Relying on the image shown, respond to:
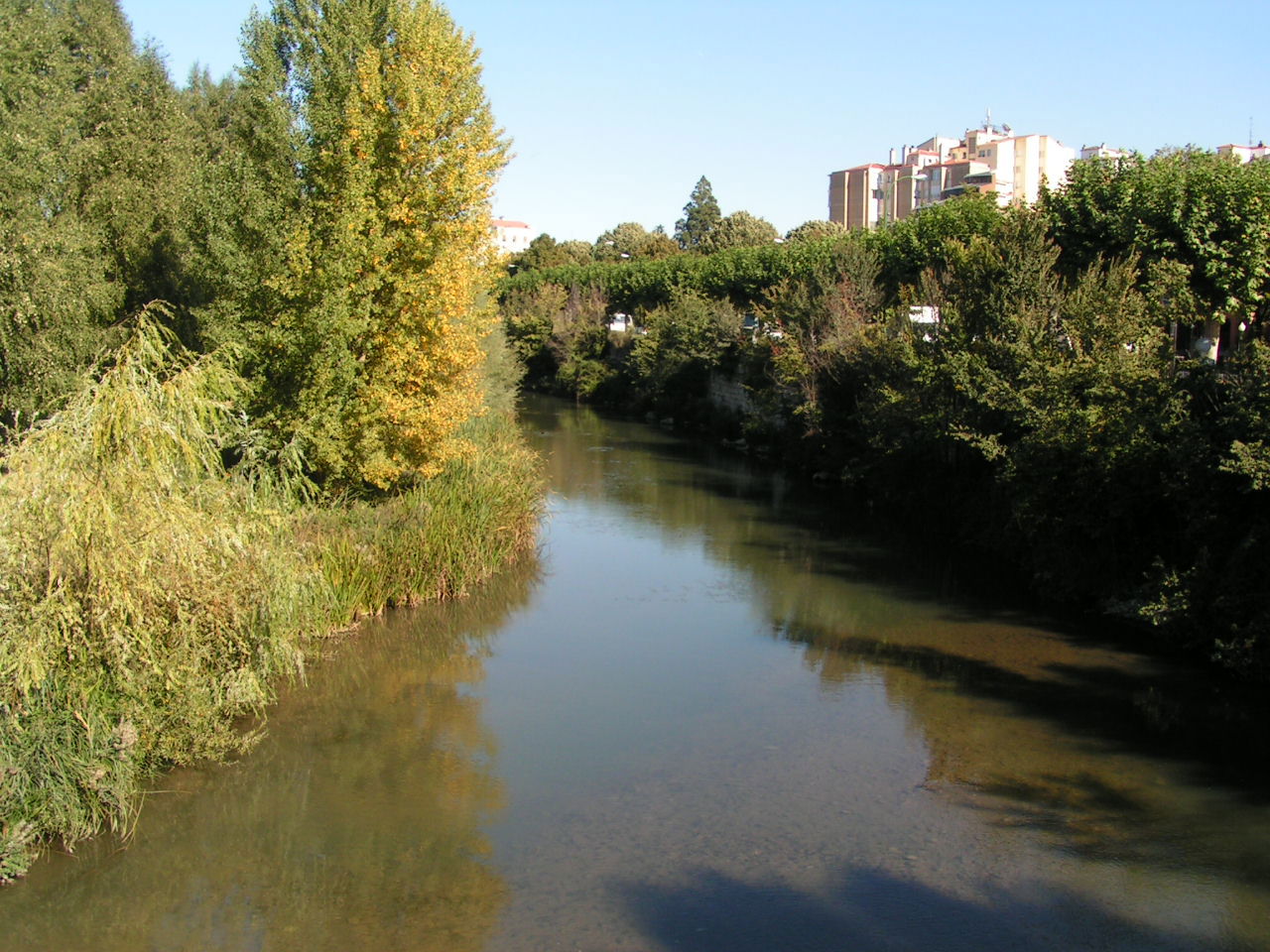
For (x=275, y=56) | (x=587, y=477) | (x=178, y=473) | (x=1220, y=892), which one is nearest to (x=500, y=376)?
(x=587, y=477)

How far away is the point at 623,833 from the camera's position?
30.5ft

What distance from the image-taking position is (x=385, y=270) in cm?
1487

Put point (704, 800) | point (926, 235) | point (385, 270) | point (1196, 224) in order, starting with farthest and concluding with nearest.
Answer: point (926, 235) → point (1196, 224) → point (385, 270) → point (704, 800)

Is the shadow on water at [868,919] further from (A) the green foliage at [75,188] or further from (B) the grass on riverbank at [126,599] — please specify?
(A) the green foliage at [75,188]

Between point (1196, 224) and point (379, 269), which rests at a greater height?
point (1196, 224)

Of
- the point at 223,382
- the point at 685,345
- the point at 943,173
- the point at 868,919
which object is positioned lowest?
the point at 868,919

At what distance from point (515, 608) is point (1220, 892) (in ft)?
32.4

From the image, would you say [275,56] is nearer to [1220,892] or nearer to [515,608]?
[515,608]

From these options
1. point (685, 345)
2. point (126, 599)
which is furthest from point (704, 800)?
point (685, 345)

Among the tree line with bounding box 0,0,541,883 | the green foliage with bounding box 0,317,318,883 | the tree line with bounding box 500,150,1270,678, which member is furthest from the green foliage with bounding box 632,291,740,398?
the green foliage with bounding box 0,317,318,883

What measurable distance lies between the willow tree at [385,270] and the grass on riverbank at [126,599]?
434 cm

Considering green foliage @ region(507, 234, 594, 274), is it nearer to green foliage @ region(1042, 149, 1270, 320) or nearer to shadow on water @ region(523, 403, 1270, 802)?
shadow on water @ region(523, 403, 1270, 802)

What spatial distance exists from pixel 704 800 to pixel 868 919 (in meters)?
2.24

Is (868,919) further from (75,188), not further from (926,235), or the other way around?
(926,235)
